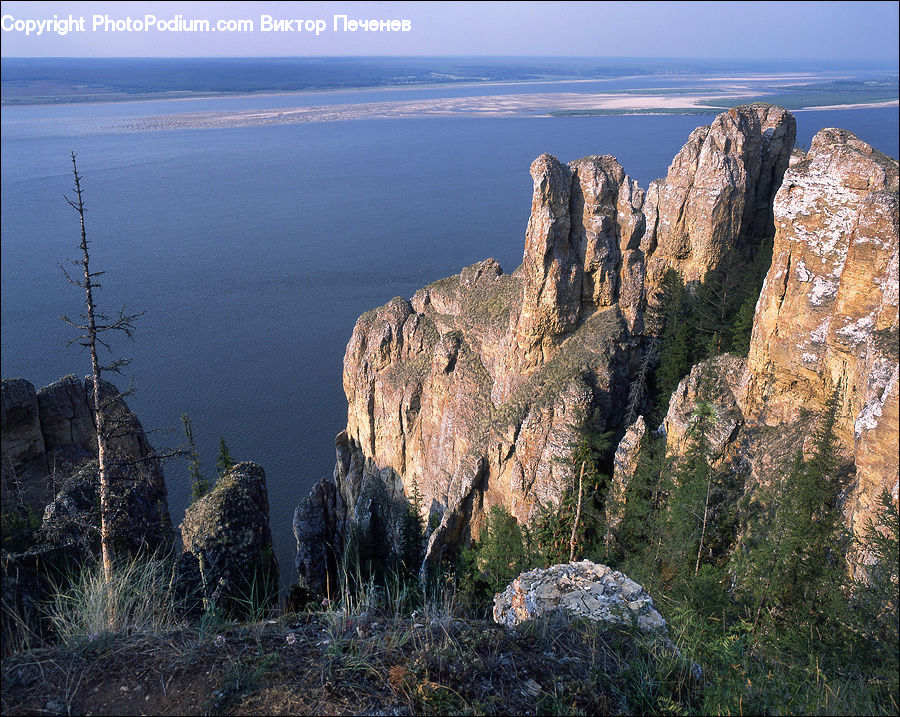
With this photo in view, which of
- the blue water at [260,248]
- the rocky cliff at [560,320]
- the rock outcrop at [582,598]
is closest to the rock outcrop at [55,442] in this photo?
the blue water at [260,248]

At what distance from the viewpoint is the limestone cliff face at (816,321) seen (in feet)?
57.4

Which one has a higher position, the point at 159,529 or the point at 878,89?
the point at 878,89

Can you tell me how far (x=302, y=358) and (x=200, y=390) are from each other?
11565 millimetres

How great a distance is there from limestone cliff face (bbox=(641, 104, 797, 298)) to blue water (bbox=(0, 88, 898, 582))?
952 inches

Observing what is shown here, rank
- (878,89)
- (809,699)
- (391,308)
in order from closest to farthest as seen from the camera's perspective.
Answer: (809,699), (391,308), (878,89)

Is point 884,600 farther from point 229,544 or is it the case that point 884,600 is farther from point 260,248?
point 260,248

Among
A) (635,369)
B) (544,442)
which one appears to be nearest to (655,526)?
(544,442)

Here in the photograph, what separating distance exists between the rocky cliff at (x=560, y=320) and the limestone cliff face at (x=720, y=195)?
61 millimetres

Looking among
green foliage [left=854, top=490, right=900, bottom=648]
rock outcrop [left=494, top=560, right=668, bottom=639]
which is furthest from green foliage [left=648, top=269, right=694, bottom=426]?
rock outcrop [left=494, top=560, right=668, bottom=639]

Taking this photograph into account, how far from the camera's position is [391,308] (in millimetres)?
37906

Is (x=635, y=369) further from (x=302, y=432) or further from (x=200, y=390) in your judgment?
(x=200, y=390)

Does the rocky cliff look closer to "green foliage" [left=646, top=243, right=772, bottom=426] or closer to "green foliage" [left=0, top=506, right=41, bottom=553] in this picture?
"green foliage" [left=646, top=243, right=772, bottom=426]

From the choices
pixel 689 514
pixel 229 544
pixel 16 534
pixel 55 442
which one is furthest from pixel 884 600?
pixel 55 442

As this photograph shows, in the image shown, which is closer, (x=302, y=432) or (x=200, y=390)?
(x=302, y=432)
